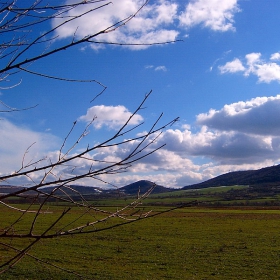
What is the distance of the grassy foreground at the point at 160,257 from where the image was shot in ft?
54.5

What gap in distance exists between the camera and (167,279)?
16.0 metres

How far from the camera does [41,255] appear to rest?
69.7 ft

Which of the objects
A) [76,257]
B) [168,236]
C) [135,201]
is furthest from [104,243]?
[135,201]

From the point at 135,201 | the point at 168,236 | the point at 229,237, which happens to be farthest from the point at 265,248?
the point at 135,201

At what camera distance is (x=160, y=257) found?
69.5ft

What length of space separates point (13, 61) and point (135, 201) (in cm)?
90

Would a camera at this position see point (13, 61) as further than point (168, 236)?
No

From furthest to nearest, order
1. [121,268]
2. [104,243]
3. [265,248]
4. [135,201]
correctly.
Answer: [104,243]
[265,248]
[121,268]
[135,201]

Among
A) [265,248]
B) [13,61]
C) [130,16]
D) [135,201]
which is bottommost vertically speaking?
[265,248]

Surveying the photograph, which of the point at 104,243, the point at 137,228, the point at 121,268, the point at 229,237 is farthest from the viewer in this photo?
the point at 137,228

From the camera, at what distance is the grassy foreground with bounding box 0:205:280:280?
16625mm

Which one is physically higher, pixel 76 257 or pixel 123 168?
pixel 123 168

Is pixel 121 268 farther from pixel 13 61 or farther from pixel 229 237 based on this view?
pixel 13 61

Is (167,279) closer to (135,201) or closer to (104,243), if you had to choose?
(104,243)
